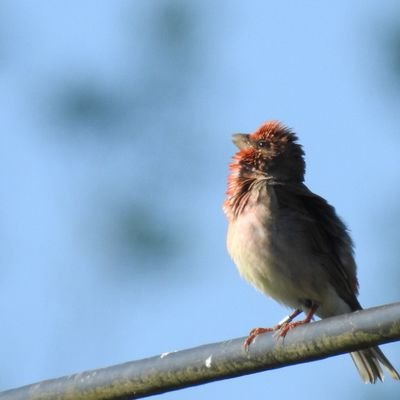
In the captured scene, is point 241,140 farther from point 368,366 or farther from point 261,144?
point 368,366

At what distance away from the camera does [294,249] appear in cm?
832

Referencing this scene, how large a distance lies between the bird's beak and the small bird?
1.38 ft

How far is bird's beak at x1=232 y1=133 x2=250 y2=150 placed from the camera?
30.5 ft

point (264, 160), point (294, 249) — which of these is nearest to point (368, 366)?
point (294, 249)

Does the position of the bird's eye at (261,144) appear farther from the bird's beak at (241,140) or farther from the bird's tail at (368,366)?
the bird's tail at (368,366)

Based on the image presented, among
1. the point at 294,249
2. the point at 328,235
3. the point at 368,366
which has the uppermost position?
the point at 328,235

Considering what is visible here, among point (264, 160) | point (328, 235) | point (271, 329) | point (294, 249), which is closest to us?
point (271, 329)

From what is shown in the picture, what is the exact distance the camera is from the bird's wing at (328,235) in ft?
27.8

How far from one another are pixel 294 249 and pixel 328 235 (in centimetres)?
45

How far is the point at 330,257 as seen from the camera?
852 cm

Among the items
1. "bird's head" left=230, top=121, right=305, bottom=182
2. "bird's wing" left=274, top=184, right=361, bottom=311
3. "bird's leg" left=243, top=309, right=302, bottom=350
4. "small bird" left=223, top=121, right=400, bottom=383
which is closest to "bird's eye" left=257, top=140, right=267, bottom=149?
"bird's head" left=230, top=121, right=305, bottom=182

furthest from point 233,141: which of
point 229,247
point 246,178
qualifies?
point 229,247

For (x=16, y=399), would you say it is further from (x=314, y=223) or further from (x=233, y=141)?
(x=233, y=141)

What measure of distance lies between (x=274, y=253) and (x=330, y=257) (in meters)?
0.51
